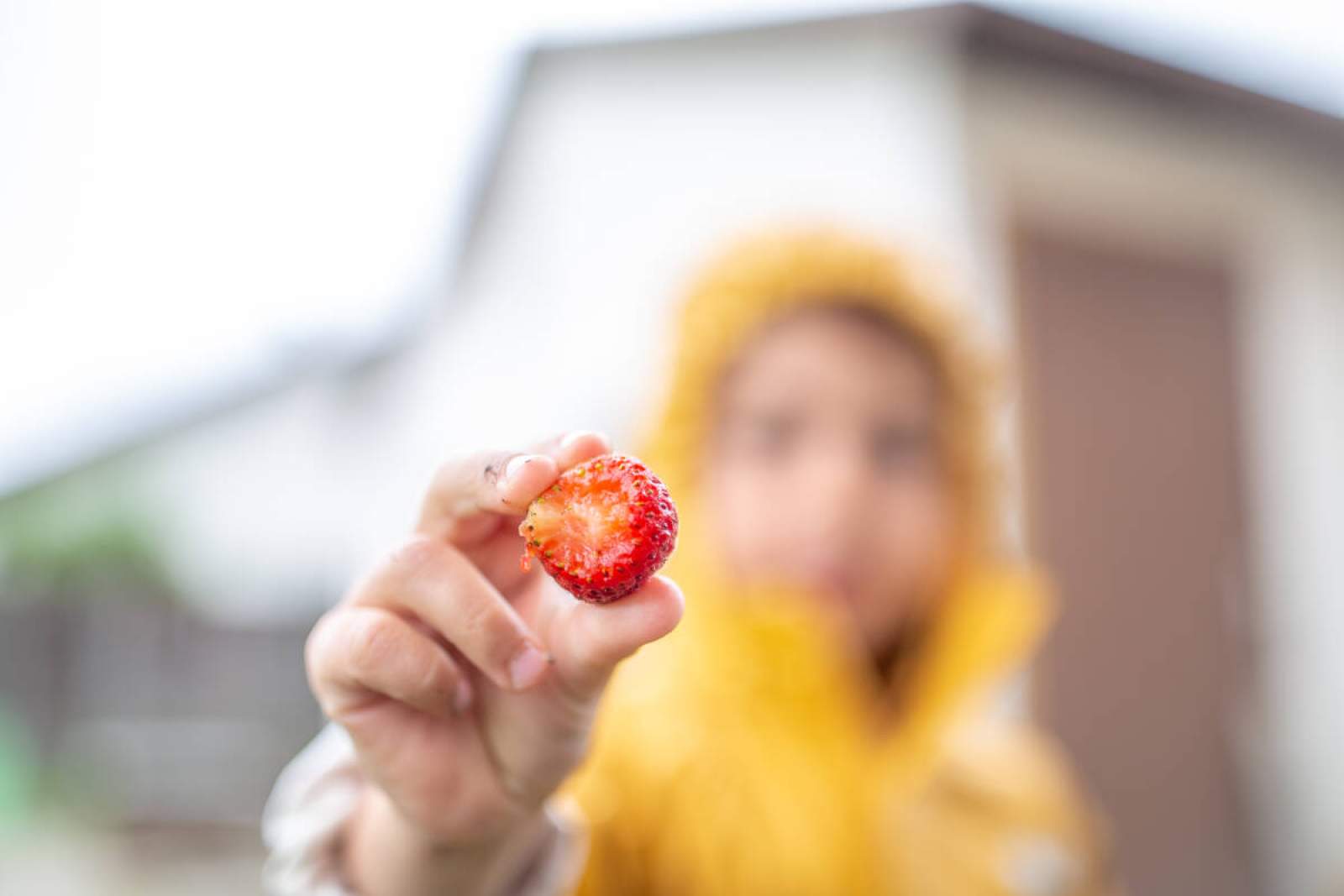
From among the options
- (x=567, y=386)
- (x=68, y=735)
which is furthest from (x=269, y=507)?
(x=567, y=386)

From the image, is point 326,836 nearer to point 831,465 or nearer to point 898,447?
point 831,465

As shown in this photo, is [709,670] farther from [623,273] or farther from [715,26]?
[715,26]

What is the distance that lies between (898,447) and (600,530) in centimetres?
81

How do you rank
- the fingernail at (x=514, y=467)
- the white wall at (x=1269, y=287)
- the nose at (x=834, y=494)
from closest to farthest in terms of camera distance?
the fingernail at (x=514, y=467) → the nose at (x=834, y=494) → the white wall at (x=1269, y=287)

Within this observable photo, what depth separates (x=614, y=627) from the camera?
423mm

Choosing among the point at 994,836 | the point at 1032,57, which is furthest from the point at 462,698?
the point at 1032,57

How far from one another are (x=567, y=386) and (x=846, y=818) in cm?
164

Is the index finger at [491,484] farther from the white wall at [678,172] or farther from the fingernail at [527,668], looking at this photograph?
the white wall at [678,172]

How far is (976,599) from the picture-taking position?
1.30 m

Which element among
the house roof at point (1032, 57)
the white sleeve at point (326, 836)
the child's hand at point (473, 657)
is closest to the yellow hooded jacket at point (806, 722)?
the white sleeve at point (326, 836)

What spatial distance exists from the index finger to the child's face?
0.62 metres

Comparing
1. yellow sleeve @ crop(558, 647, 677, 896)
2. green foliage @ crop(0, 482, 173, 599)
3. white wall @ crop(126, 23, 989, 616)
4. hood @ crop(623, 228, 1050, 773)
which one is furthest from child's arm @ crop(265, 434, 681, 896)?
green foliage @ crop(0, 482, 173, 599)

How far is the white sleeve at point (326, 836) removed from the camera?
58 cm

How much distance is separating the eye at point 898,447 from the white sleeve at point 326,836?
0.64 meters
